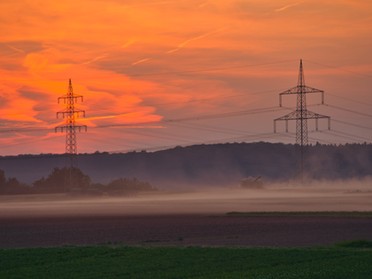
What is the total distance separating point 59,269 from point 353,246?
16.0m

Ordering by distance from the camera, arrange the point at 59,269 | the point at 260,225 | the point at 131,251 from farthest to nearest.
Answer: the point at 260,225 < the point at 131,251 < the point at 59,269

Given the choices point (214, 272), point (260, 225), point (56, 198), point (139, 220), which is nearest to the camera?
point (214, 272)

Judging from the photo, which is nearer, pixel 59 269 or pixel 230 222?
pixel 59 269

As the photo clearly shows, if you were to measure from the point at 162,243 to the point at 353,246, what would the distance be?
11.5 metres

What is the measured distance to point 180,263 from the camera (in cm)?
4019

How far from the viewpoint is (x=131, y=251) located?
1790 inches

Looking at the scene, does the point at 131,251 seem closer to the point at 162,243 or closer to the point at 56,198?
the point at 162,243

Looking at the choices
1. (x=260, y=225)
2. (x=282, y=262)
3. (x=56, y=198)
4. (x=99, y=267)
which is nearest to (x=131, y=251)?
(x=99, y=267)

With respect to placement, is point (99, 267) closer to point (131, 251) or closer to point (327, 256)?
point (131, 251)

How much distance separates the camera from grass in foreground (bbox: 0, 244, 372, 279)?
36312mm

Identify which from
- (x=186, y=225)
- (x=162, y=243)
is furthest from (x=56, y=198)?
(x=162, y=243)

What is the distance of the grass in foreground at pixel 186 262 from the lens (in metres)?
36.3

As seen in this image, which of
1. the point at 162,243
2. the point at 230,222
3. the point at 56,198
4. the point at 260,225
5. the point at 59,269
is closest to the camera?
the point at 59,269

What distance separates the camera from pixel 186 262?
4034 centimetres
